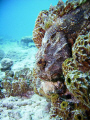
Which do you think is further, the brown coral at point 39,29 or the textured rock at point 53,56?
the brown coral at point 39,29

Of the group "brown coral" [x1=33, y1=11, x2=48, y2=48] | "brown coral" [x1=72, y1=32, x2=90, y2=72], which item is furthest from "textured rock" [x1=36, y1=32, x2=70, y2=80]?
"brown coral" [x1=33, y1=11, x2=48, y2=48]

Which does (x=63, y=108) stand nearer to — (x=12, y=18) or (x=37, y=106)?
(x=37, y=106)

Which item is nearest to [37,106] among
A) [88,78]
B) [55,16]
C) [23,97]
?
[23,97]

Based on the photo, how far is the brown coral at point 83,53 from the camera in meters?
1.13

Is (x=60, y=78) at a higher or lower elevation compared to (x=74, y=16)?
lower

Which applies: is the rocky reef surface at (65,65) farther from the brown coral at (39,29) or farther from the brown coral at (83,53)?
the brown coral at (39,29)

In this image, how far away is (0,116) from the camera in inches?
80.5

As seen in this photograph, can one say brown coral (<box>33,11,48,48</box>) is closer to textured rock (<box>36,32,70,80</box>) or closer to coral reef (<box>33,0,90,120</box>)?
coral reef (<box>33,0,90,120</box>)

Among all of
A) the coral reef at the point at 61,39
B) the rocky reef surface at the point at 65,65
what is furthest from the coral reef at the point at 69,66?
the coral reef at the point at 61,39

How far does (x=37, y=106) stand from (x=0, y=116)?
92 cm

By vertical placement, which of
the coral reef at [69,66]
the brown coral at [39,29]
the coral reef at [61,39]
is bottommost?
the coral reef at [69,66]

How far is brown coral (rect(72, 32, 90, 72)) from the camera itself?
1131 mm

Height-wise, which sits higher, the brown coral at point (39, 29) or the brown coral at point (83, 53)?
the brown coral at point (39, 29)

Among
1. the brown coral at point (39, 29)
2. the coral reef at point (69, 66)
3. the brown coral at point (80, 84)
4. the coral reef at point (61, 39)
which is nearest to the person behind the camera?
the brown coral at point (80, 84)
